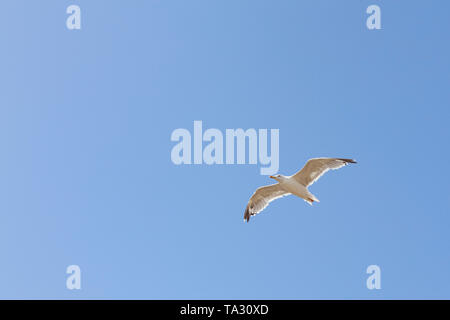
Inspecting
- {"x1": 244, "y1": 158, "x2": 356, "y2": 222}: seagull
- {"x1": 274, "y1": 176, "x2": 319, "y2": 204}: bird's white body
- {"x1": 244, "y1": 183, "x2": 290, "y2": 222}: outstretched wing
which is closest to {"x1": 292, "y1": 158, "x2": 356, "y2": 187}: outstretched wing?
{"x1": 244, "y1": 158, "x2": 356, "y2": 222}: seagull

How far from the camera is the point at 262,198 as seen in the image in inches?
497

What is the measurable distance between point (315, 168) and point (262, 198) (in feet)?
5.54

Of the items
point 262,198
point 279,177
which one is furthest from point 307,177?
point 262,198

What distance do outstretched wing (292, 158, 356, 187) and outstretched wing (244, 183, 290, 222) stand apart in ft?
2.42

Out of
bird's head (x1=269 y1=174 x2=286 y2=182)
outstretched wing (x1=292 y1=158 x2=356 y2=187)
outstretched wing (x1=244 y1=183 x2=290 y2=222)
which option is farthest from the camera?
outstretched wing (x1=244 y1=183 x2=290 y2=222)

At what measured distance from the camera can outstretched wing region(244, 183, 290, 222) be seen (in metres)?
12.4

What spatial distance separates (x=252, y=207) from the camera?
12.8 meters

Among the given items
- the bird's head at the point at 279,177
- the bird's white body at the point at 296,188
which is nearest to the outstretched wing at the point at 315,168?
the bird's white body at the point at 296,188

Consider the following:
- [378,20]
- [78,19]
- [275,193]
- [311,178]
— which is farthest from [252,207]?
[78,19]

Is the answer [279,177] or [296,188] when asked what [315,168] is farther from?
[279,177]

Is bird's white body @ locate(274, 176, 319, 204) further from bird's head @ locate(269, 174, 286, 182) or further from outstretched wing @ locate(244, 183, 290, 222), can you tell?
outstretched wing @ locate(244, 183, 290, 222)
